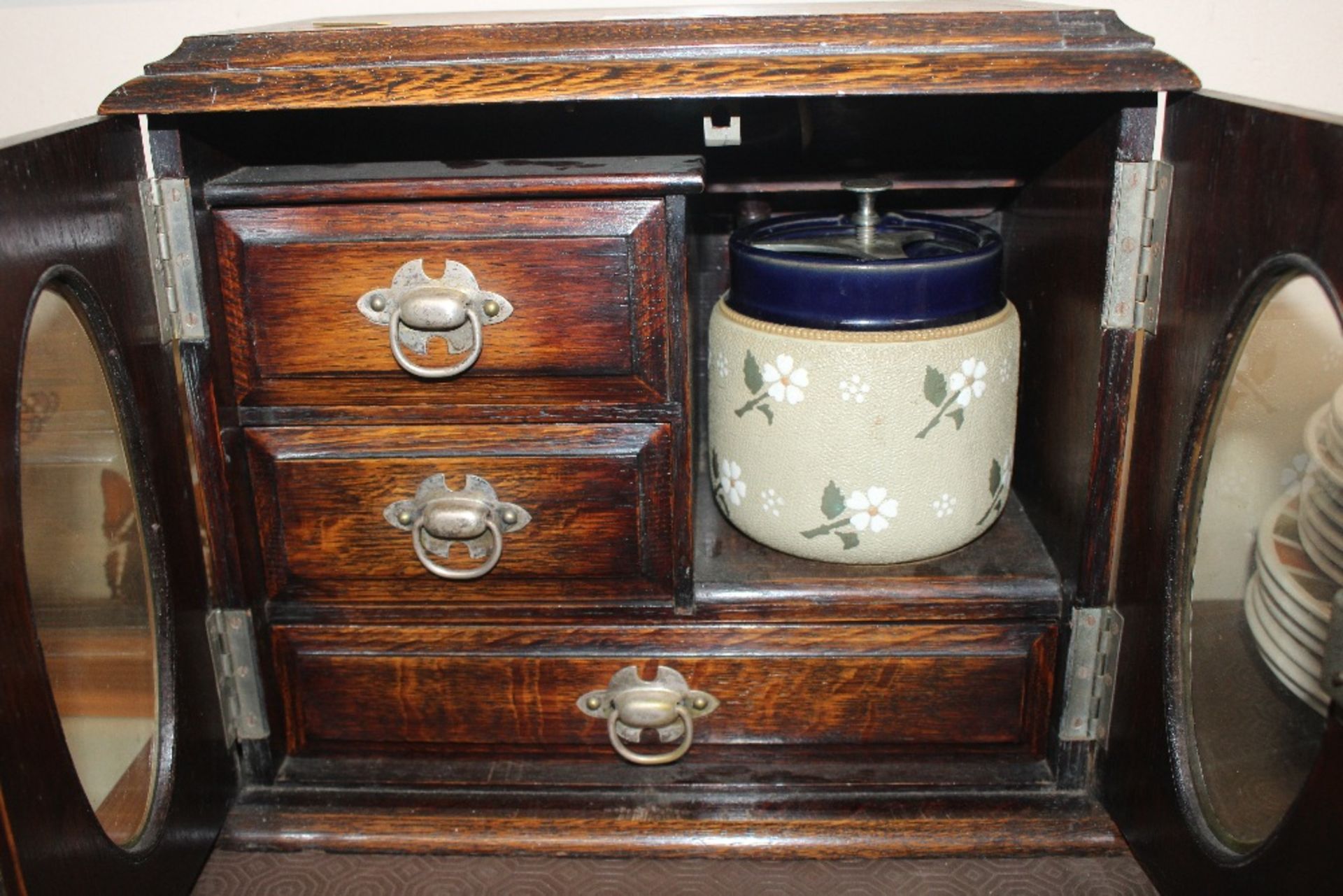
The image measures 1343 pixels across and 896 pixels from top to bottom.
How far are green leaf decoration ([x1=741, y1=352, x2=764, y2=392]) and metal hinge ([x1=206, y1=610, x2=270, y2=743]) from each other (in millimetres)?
387

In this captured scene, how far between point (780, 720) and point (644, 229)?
0.37 meters

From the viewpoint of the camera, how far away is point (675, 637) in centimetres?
85

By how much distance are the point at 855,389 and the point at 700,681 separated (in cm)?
24

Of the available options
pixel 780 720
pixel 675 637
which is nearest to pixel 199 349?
pixel 675 637

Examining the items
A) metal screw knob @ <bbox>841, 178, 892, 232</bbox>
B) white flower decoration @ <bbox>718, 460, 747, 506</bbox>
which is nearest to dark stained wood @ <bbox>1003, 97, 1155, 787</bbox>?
metal screw knob @ <bbox>841, 178, 892, 232</bbox>

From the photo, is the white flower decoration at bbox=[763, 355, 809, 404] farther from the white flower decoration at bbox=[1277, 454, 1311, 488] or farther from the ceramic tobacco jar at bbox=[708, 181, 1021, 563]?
the white flower decoration at bbox=[1277, 454, 1311, 488]

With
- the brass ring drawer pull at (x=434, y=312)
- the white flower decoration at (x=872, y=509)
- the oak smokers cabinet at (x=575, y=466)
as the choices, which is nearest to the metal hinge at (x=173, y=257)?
the oak smokers cabinet at (x=575, y=466)

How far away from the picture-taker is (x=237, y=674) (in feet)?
2.79

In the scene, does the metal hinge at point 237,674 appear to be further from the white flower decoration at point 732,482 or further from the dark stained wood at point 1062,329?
the dark stained wood at point 1062,329

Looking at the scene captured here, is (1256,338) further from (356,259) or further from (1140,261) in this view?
(356,259)

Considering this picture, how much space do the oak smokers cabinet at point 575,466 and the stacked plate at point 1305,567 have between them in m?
0.06

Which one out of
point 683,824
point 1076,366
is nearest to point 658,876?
point 683,824

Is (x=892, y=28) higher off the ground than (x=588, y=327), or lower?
higher

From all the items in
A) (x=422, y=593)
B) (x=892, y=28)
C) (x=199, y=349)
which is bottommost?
(x=422, y=593)
